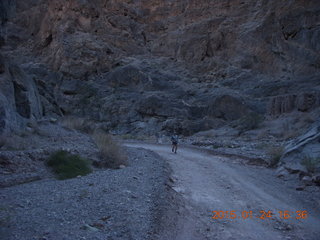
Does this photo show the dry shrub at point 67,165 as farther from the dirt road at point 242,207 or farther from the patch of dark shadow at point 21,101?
the patch of dark shadow at point 21,101

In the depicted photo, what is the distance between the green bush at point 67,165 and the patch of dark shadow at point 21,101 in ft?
19.6

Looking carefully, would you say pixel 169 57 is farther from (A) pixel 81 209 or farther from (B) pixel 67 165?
(A) pixel 81 209

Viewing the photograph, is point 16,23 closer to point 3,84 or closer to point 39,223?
point 3,84

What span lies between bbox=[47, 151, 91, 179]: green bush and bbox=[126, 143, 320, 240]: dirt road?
245cm

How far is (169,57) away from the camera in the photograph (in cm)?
4681

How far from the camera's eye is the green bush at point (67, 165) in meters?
7.09

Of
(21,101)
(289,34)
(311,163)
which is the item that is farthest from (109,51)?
(311,163)

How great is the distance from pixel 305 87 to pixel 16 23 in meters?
53.0

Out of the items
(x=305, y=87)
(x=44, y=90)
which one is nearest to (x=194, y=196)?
(x=44, y=90)

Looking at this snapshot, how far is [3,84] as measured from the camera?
39.5 ft
